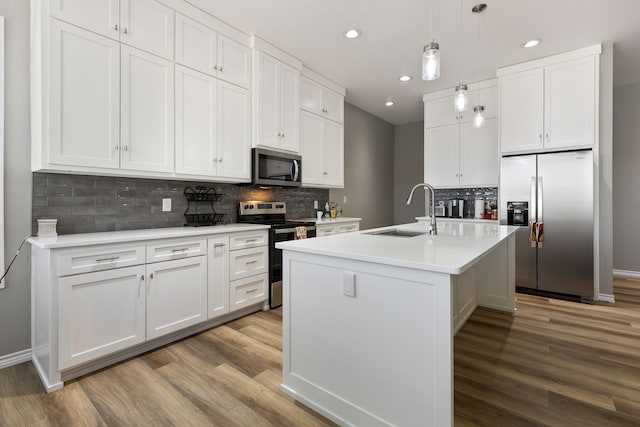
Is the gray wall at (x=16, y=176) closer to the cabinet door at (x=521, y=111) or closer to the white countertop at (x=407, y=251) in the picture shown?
the white countertop at (x=407, y=251)

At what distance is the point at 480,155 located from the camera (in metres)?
4.41

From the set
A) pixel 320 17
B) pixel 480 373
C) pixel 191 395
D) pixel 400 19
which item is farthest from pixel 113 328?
pixel 400 19

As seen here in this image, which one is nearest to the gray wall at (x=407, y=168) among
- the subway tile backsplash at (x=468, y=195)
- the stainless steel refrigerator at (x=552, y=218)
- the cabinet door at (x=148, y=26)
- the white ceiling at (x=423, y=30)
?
the subway tile backsplash at (x=468, y=195)

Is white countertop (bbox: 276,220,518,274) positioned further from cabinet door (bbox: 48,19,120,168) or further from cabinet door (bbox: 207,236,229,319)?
cabinet door (bbox: 48,19,120,168)

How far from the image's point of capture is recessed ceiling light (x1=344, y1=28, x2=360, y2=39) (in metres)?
3.10

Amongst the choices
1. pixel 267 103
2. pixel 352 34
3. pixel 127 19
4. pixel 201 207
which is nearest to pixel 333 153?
pixel 267 103

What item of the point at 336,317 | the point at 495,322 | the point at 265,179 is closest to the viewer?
the point at 336,317

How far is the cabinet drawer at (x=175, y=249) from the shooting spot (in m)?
2.25

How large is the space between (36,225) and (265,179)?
187 centimetres

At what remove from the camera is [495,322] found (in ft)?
9.34

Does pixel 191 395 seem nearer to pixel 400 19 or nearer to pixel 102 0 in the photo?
pixel 102 0

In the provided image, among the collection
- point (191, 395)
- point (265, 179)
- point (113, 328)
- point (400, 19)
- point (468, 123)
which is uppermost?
point (400, 19)

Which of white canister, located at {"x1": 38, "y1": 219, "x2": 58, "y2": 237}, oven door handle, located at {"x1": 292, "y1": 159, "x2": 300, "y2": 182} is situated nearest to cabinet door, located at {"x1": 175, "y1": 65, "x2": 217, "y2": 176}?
white canister, located at {"x1": 38, "y1": 219, "x2": 58, "y2": 237}

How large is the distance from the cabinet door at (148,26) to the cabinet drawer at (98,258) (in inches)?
59.9
